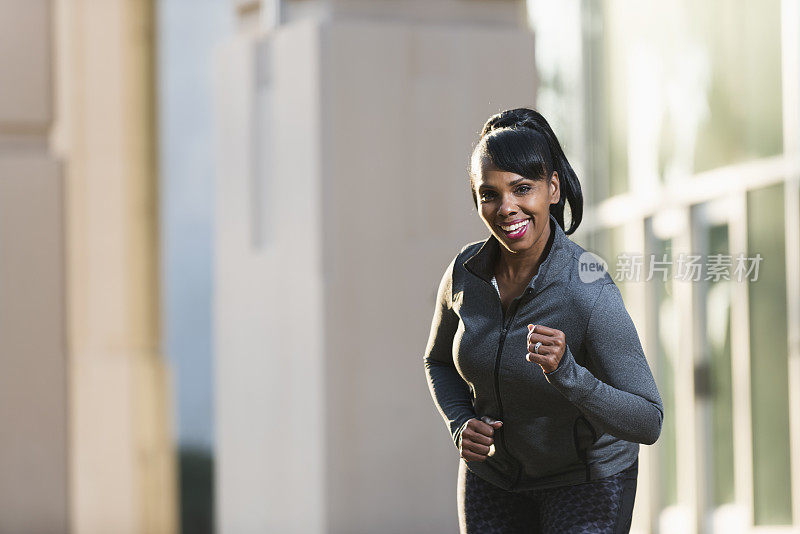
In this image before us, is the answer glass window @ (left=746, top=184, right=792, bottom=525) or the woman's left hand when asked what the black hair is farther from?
glass window @ (left=746, top=184, right=792, bottom=525)


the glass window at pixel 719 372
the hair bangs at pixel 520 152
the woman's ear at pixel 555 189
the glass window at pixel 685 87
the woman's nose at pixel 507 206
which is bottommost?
the glass window at pixel 719 372

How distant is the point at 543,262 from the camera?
2.45 meters

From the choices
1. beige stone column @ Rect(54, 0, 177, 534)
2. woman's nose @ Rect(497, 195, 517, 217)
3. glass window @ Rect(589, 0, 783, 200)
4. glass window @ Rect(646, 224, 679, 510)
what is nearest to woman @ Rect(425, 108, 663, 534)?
woman's nose @ Rect(497, 195, 517, 217)

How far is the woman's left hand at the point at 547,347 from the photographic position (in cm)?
220

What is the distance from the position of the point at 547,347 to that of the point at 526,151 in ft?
1.32

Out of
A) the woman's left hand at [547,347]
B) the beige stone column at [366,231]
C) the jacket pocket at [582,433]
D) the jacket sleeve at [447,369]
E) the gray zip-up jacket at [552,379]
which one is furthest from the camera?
the beige stone column at [366,231]

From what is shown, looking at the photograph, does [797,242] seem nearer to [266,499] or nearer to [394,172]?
[394,172]

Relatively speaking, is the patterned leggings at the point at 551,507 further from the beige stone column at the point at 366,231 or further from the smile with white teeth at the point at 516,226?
the beige stone column at the point at 366,231

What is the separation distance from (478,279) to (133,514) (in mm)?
7029

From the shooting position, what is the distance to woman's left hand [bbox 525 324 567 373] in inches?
86.7

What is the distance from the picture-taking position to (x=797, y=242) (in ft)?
19.4

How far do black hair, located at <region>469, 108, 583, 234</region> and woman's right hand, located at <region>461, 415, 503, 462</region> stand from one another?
42 centimetres

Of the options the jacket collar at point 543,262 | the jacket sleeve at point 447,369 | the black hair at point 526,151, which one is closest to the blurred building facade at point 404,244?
the jacket sleeve at point 447,369

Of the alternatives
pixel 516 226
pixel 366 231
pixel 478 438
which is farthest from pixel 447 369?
pixel 366 231
